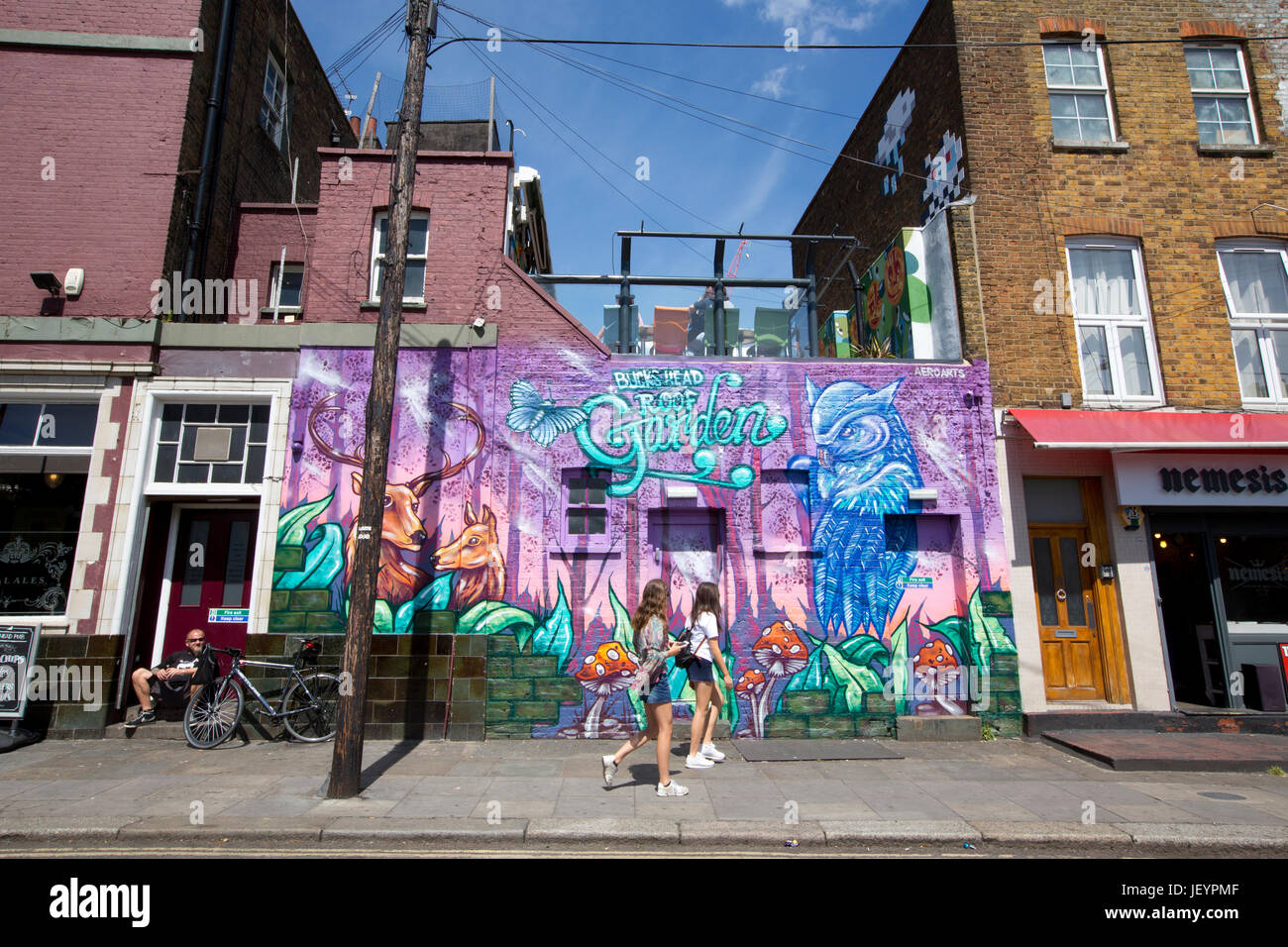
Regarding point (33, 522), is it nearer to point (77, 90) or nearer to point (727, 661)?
point (77, 90)

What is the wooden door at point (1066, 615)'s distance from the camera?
9594 mm

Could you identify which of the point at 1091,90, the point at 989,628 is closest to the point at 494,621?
the point at 989,628

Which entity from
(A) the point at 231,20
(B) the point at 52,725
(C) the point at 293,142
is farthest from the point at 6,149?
(B) the point at 52,725

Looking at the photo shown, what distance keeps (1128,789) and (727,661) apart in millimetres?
4440

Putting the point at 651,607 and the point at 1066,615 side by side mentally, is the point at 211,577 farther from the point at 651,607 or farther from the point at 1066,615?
the point at 1066,615

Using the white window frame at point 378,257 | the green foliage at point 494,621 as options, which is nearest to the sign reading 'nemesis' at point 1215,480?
the green foliage at point 494,621

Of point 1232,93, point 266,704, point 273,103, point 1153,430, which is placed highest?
point 273,103

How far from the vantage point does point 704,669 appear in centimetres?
717

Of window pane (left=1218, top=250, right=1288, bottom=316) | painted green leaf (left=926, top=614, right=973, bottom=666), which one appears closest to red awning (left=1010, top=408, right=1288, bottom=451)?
window pane (left=1218, top=250, right=1288, bottom=316)

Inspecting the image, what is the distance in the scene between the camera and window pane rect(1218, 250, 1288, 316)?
34.2 ft

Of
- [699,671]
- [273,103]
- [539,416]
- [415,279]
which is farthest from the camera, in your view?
[273,103]

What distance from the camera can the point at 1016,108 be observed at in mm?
10805

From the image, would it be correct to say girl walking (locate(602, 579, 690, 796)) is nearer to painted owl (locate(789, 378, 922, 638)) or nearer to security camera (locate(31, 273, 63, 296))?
painted owl (locate(789, 378, 922, 638))

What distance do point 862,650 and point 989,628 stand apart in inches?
70.3
